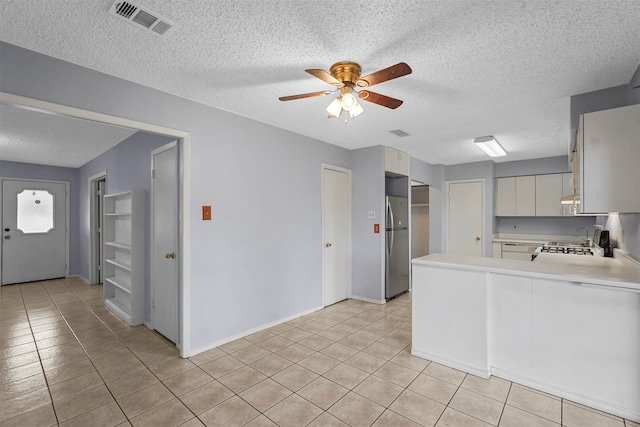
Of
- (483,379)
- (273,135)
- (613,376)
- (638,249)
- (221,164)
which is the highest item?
(273,135)

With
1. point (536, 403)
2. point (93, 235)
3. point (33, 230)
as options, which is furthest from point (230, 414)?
point (33, 230)

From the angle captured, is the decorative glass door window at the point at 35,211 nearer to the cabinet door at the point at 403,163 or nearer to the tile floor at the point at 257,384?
the tile floor at the point at 257,384

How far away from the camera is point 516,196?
19.1 feet

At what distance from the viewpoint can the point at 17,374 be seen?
8.36 ft

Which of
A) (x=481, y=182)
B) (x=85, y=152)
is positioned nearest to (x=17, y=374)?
(x=85, y=152)

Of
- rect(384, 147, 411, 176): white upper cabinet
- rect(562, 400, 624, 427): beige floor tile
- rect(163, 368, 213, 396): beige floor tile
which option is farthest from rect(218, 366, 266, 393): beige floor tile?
rect(384, 147, 411, 176): white upper cabinet

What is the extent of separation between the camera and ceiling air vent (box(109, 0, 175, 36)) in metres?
1.60

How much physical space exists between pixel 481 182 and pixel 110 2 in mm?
6197

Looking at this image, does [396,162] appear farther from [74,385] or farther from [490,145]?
[74,385]

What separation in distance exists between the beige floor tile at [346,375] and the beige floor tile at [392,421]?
39 centimetres

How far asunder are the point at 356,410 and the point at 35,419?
2.15m

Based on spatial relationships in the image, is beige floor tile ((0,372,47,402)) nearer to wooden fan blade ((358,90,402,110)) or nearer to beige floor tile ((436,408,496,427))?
beige floor tile ((436,408,496,427))

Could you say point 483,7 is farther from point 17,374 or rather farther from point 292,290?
point 17,374

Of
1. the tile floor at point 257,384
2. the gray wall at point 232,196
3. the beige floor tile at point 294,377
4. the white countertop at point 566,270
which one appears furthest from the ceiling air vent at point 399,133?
the beige floor tile at point 294,377
